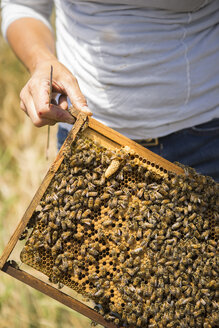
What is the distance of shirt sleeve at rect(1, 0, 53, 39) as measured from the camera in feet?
14.2

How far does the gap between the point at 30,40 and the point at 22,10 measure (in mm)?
565

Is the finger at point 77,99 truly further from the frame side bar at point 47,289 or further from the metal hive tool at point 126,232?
the frame side bar at point 47,289

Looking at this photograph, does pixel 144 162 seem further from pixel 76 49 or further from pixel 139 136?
pixel 76 49

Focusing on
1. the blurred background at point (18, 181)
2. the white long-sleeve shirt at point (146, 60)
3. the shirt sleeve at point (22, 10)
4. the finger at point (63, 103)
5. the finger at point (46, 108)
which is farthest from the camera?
the blurred background at point (18, 181)

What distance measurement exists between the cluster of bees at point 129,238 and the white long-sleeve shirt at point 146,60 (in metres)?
0.69

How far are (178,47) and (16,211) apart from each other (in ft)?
20.0

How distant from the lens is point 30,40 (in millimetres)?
4078

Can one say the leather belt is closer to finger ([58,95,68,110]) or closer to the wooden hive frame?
the wooden hive frame

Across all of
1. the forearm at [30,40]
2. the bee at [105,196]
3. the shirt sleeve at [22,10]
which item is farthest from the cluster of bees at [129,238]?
the shirt sleeve at [22,10]

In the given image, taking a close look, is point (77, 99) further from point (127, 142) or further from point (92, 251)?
point (92, 251)

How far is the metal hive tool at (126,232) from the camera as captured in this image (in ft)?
10.5

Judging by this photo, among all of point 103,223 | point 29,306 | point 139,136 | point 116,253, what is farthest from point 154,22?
point 29,306

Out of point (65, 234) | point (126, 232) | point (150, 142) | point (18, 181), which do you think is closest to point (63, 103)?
point (150, 142)

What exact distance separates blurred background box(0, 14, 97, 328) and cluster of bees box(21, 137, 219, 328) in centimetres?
395
